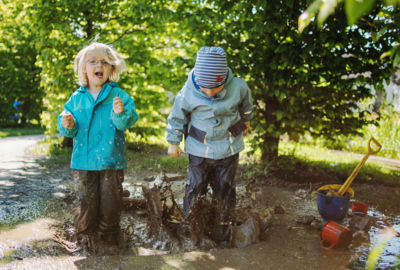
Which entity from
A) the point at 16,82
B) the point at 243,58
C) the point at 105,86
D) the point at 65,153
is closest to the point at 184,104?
the point at 105,86

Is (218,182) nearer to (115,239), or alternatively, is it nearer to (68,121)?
(115,239)

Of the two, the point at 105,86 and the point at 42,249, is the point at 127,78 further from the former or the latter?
the point at 42,249

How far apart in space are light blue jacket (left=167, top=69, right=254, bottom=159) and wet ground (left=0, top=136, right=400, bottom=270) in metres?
0.87

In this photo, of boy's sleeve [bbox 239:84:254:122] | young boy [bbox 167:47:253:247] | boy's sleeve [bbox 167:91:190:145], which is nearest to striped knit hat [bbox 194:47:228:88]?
young boy [bbox 167:47:253:247]

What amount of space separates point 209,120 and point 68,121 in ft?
3.87

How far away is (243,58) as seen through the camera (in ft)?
16.6

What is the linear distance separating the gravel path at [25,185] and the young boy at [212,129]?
179 cm

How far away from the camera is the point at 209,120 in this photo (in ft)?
9.88

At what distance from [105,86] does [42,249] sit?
145 cm

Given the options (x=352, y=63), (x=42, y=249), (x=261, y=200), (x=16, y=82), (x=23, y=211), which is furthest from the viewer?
(x=16, y=82)

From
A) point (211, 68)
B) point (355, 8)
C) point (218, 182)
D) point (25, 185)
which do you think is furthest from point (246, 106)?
point (25, 185)

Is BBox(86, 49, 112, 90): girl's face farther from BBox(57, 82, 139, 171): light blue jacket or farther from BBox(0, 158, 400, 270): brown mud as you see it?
A: BBox(0, 158, 400, 270): brown mud

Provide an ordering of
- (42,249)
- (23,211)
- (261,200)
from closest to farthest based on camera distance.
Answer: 1. (42,249)
2. (23,211)
3. (261,200)

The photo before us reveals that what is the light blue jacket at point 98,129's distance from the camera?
2.82 m
